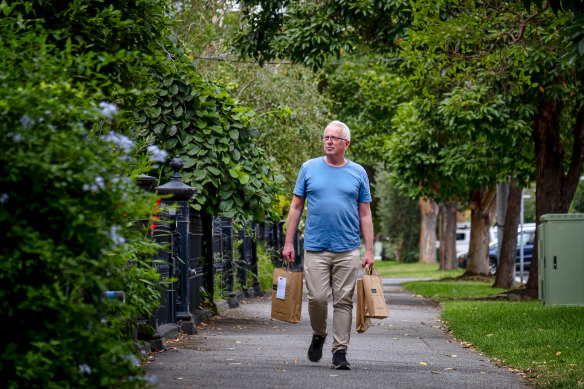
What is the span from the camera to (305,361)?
7.89 meters

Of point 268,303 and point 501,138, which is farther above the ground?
point 501,138

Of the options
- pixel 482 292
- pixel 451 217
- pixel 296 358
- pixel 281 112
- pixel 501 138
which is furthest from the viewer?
pixel 451 217

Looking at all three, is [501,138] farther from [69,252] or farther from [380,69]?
[69,252]

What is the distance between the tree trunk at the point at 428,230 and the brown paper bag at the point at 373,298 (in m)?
43.3

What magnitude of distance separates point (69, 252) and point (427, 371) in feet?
14.6

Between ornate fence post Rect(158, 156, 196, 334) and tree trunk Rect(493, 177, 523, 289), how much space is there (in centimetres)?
1489

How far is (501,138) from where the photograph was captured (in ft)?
58.4

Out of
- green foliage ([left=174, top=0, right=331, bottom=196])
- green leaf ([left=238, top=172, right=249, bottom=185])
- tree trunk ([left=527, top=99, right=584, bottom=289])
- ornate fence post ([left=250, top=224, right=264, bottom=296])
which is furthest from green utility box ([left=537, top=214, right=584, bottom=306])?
green foliage ([left=174, top=0, right=331, bottom=196])

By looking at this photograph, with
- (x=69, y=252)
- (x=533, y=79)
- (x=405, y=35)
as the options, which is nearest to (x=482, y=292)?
(x=533, y=79)

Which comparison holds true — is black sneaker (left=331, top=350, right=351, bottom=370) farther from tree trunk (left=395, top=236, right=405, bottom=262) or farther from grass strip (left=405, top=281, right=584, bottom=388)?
tree trunk (left=395, top=236, right=405, bottom=262)

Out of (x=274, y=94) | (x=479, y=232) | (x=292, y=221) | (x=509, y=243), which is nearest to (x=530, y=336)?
(x=292, y=221)

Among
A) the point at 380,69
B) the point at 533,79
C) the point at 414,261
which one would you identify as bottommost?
the point at 414,261

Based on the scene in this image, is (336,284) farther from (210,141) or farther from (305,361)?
(210,141)

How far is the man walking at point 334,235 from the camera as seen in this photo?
292 inches
